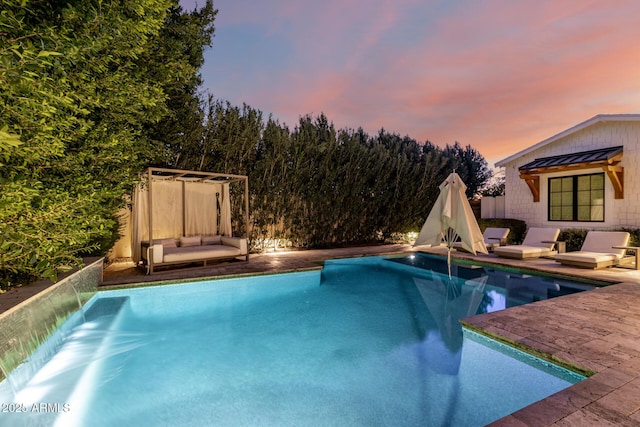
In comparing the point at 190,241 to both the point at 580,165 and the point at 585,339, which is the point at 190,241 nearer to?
the point at 585,339

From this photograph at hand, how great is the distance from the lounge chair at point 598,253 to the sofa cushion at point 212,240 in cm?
Result: 853

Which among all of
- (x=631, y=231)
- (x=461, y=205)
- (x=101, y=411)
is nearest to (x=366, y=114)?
(x=461, y=205)

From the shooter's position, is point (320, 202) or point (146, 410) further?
point (320, 202)

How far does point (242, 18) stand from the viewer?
9.35 m

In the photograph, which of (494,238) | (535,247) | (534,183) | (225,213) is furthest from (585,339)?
(534,183)

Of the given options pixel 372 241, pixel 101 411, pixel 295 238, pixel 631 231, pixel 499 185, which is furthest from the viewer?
pixel 499 185

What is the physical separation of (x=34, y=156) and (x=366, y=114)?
1229cm

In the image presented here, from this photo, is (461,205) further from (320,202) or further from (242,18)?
(242,18)

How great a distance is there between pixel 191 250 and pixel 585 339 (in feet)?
23.8

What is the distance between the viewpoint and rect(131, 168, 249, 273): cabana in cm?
701

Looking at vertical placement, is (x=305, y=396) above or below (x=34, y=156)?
below

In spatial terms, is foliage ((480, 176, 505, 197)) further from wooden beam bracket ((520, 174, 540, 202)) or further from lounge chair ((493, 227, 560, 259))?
lounge chair ((493, 227, 560, 259))

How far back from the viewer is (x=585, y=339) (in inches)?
119

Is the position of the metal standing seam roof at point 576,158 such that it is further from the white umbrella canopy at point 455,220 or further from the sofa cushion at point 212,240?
the sofa cushion at point 212,240
